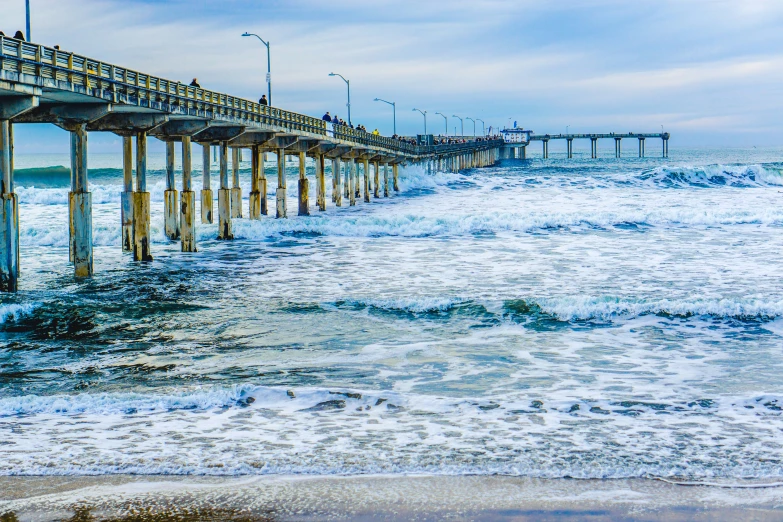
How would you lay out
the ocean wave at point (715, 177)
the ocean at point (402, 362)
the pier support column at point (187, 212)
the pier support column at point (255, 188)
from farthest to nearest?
the ocean wave at point (715, 177), the pier support column at point (255, 188), the pier support column at point (187, 212), the ocean at point (402, 362)

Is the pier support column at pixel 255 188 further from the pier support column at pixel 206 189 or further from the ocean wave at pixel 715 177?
the ocean wave at pixel 715 177

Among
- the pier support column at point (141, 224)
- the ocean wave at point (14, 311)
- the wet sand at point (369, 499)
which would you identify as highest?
the pier support column at point (141, 224)

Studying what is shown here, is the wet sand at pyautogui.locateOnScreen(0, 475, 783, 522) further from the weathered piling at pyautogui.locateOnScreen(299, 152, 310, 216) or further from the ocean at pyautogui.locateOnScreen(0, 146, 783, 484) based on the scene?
the weathered piling at pyautogui.locateOnScreen(299, 152, 310, 216)

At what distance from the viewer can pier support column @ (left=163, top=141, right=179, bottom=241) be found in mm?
32825

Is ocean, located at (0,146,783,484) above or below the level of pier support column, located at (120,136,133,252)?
below

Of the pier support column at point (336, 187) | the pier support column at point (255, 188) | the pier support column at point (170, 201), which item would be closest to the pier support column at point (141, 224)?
the pier support column at point (170, 201)

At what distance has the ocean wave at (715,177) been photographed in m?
83.6

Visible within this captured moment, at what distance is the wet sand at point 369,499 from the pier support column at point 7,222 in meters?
13.2

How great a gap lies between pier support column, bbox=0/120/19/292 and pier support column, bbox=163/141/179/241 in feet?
40.0

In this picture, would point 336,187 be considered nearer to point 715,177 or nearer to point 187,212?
point 187,212

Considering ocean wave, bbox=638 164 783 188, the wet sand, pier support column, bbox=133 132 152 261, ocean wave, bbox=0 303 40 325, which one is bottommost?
the wet sand

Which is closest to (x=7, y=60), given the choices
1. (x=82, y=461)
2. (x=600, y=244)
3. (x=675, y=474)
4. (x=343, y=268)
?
(x=343, y=268)

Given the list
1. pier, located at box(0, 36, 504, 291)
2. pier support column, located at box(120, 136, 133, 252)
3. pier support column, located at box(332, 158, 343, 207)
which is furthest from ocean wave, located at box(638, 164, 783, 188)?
pier support column, located at box(120, 136, 133, 252)

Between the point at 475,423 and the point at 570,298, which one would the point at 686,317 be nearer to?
the point at 570,298
